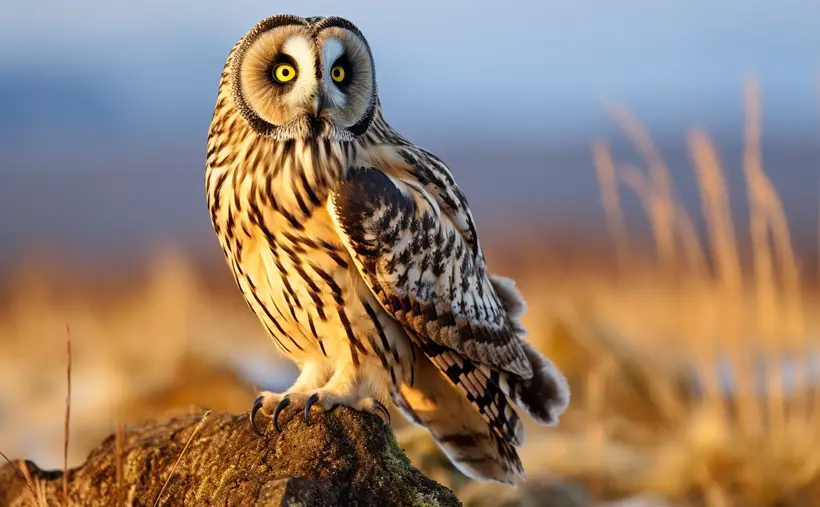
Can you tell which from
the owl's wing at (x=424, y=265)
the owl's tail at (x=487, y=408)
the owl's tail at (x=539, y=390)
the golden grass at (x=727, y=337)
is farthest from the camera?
the golden grass at (x=727, y=337)

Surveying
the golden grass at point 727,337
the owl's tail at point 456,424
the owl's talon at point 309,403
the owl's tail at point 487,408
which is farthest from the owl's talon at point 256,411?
the golden grass at point 727,337

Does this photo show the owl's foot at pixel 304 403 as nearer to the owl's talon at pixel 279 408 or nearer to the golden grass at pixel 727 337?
the owl's talon at pixel 279 408

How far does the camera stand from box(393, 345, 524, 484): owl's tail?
425 cm

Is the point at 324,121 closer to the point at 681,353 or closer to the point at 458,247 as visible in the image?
the point at 458,247

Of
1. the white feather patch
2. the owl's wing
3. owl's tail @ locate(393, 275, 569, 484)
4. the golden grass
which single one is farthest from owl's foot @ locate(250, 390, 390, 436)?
the golden grass

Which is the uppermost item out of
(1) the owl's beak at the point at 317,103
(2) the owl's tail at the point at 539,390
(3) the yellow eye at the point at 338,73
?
(3) the yellow eye at the point at 338,73

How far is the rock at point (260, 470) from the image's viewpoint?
3.15 m

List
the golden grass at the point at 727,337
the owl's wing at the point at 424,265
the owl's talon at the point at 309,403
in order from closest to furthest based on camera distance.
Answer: the owl's talon at the point at 309,403 → the owl's wing at the point at 424,265 → the golden grass at the point at 727,337

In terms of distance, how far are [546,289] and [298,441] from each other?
14235 mm

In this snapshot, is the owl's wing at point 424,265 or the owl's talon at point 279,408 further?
the owl's wing at point 424,265

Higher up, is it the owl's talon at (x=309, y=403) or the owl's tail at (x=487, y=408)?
the owl's tail at (x=487, y=408)

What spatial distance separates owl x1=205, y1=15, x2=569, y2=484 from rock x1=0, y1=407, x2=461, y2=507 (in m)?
0.14

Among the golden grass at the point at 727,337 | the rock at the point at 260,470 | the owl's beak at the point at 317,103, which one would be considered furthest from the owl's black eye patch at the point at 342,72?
the golden grass at the point at 727,337

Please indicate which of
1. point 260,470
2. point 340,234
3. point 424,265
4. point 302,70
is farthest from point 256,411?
point 302,70
